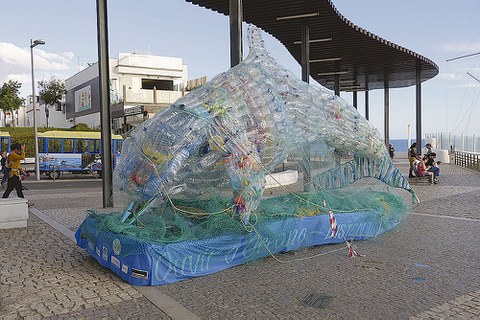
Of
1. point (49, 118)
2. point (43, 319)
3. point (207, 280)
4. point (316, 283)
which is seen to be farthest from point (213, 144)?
point (49, 118)

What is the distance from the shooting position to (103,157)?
1113 centimetres

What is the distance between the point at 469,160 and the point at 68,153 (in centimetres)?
2282

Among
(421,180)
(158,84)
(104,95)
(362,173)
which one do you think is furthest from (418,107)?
(158,84)

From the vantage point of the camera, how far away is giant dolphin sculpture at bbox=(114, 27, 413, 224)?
593 centimetres

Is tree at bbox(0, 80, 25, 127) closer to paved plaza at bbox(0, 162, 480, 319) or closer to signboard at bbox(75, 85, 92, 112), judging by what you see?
signboard at bbox(75, 85, 92, 112)

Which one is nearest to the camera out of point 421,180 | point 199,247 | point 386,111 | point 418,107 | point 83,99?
point 199,247

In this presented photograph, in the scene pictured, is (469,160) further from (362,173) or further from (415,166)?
(362,173)

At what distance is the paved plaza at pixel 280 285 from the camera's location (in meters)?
4.58

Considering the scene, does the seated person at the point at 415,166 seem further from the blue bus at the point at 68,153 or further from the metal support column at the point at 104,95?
the blue bus at the point at 68,153

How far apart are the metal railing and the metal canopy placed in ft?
18.2

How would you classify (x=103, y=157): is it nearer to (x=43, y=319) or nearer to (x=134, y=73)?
(x=43, y=319)

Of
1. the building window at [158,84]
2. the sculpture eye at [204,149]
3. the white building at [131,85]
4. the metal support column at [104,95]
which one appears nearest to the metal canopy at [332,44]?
the metal support column at [104,95]

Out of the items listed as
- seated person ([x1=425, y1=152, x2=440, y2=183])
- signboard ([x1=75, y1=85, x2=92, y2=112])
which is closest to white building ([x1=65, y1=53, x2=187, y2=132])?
signboard ([x1=75, y1=85, x2=92, y2=112])

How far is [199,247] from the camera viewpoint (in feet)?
18.8
